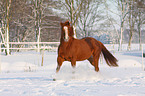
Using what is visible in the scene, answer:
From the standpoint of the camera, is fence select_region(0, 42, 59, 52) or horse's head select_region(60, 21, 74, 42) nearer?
horse's head select_region(60, 21, 74, 42)

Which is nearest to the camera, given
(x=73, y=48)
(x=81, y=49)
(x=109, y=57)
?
(x=73, y=48)

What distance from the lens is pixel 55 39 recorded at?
3838 cm

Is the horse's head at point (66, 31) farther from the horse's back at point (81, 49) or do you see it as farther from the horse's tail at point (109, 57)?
the horse's tail at point (109, 57)

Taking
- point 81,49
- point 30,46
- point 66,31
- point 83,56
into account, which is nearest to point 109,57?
point 83,56

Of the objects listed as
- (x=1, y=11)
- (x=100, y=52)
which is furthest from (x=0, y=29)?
(x=100, y=52)

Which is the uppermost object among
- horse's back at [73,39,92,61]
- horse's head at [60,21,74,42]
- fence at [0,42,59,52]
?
horse's head at [60,21,74,42]

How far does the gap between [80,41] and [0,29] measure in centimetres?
1789

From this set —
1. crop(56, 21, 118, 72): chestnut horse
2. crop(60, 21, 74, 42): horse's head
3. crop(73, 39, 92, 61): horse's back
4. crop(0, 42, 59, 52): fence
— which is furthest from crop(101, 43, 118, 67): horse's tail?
crop(0, 42, 59, 52): fence

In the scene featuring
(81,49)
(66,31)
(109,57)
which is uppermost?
(66,31)

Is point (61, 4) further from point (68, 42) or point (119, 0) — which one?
point (68, 42)

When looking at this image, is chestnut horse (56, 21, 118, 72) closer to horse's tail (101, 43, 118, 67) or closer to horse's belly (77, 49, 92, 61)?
horse's belly (77, 49, 92, 61)

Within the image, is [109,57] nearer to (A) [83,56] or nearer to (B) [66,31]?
(A) [83,56]

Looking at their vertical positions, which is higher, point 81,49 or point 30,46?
point 81,49

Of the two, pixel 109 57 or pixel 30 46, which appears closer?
pixel 109 57
